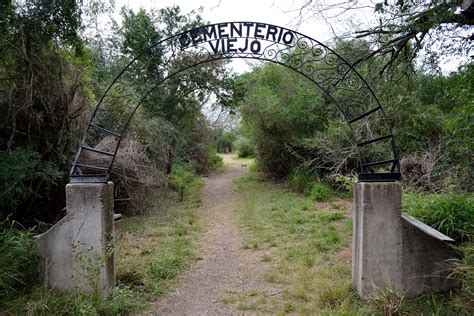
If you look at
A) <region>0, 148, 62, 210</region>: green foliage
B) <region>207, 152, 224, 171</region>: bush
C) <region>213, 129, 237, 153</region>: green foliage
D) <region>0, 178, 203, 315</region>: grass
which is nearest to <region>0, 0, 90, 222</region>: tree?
<region>0, 148, 62, 210</region>: green foliage

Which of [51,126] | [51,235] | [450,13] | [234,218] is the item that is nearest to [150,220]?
[234,218]

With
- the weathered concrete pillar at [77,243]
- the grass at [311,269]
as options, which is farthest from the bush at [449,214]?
the weathered concrete pillar at [77,243]

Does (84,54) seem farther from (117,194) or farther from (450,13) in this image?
(450,13)

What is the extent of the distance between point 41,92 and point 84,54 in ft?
3.51

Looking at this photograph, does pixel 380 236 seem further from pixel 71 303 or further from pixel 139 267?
pixel 71 303

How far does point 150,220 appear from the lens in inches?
313

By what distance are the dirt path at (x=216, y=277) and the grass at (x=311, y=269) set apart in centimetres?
17

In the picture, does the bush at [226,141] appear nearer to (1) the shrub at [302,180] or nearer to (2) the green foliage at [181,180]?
(2) the green foliage at [181,180]

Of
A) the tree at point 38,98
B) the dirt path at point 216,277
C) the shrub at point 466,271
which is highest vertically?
the tree at point 38,98

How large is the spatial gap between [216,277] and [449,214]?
3.16m

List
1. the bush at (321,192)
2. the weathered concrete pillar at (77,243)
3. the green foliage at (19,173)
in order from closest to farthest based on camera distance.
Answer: the weathered concrete pillar at (77,243), the green foliage at (19,173), the bush at (321,192)

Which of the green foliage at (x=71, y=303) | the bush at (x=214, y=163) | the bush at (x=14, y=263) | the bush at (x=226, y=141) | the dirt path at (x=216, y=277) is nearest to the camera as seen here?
the green foliage at (x=71, y=303)

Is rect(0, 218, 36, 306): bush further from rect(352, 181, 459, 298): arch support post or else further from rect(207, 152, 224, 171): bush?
rect(207, 152, 224, 171): bush

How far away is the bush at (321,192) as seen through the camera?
31.9 ft
